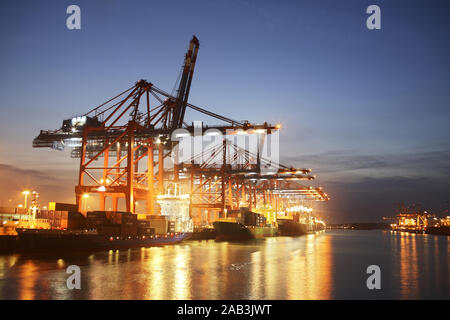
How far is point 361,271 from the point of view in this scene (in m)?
18.7

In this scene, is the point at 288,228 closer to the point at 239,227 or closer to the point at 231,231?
the point at 239,227

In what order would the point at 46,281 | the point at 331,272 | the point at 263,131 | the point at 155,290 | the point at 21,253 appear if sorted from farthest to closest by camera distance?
the point at 263,131 → the point at 21,253 → the point at 331,272 → the point at 46,281 → the point at 155,290

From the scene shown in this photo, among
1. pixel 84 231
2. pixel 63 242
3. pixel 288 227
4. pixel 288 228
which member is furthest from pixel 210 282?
pixel 288 228

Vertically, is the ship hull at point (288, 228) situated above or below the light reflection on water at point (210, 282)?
below

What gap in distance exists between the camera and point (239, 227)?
5109cm

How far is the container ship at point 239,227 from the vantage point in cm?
5094

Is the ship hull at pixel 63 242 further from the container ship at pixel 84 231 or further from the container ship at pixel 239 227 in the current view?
the container ship at pixel 239 227

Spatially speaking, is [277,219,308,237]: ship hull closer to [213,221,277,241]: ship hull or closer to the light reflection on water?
[213,221,277,241]: ship hull

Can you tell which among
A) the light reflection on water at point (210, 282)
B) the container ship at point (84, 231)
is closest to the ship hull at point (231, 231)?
the container ship at point (84, 231)

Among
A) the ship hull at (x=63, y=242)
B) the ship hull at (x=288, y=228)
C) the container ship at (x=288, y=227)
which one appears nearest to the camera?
the ship hull at (x=63, y=242)

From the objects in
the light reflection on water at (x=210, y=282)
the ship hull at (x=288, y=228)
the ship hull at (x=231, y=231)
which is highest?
the light reflection on water at (x=210, y=282)
